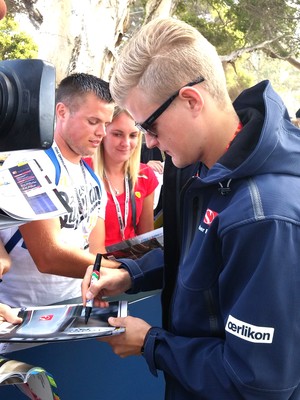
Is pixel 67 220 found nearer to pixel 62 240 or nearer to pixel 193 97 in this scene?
pixel 62 240

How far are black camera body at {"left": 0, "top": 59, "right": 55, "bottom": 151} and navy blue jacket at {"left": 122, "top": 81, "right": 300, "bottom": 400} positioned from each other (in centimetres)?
42

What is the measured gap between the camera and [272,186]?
3.79 feet

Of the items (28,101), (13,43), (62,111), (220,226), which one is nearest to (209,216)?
(220,226)

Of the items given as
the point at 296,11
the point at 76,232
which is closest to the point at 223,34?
the point at 296,11

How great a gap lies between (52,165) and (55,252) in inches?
15.4

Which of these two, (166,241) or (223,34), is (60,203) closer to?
(166,241)

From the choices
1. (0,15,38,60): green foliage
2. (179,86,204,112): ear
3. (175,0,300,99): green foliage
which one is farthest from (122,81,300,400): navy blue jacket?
(0,15,38,60): green foliage

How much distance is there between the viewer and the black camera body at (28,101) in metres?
1.10

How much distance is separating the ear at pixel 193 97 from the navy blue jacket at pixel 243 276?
133mm

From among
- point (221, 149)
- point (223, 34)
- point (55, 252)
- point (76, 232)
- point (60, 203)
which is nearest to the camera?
point (221, 149)

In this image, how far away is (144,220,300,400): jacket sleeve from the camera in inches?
43.0

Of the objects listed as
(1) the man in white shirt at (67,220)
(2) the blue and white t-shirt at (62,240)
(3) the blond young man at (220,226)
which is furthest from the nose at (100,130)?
(3) the blond young man at (220,226)

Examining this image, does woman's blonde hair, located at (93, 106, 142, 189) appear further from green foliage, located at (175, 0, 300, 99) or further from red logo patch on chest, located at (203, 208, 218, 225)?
green foliage, located at (175, 0, 300, 99)

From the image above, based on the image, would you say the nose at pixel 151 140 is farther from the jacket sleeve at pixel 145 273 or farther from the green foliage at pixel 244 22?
the green foliage at pixel 244 22
